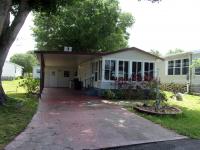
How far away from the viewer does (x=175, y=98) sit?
70.6 feet

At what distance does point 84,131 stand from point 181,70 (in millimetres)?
21790

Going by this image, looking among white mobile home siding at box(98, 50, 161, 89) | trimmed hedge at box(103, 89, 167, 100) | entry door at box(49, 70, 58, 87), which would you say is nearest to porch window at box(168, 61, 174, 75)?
white mobile home siding at box(98, 50, 161, 89)

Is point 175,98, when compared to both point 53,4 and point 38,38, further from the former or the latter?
point 38,38

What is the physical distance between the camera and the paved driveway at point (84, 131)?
8.32m

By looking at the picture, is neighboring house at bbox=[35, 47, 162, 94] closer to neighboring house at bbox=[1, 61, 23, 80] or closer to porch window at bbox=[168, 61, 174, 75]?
porch window at bbox=[168, 61, 174, 75]

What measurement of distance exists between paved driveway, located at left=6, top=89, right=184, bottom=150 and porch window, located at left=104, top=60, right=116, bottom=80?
27.4 ft

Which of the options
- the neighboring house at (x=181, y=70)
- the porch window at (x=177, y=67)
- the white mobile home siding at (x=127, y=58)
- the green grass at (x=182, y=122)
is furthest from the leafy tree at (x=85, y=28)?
the green grass at (x=182, y=122)

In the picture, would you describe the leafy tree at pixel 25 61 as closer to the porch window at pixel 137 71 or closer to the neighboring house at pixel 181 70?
the neighboring house at pixel 181 70

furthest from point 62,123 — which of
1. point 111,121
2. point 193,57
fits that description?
point 193,57

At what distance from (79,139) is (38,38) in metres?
31.1

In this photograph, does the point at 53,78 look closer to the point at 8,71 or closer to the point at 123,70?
the point at 123,70

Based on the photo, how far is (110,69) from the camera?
72.1 ft

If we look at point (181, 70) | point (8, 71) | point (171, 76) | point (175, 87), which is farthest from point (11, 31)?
point (8, 71)

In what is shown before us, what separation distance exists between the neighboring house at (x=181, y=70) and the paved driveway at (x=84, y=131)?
1564 cm
